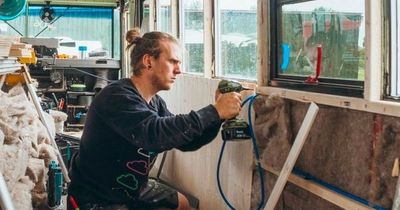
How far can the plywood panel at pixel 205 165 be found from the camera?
2.40 meters

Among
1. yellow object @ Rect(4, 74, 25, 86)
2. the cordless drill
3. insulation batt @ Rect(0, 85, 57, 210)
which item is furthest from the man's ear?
yellow object @ Rect(4, 74, 25, 86)

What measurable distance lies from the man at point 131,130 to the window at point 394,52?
612 millimetres

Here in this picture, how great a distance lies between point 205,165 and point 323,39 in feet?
4.77

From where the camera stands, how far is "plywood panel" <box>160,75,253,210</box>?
7.86 ft

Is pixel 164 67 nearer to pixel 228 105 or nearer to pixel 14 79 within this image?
pixel 228 105

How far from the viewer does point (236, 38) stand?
2.85 meters

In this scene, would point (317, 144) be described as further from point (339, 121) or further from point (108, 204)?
point (108, 204)

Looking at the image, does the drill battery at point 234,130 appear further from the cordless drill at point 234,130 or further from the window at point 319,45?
the window at point 319,45

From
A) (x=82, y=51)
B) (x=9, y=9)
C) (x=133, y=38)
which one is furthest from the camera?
(x=82, y=51)

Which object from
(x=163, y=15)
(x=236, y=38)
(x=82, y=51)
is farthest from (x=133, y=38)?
(x=82, y=51)

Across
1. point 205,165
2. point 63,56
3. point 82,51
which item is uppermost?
point 82,51

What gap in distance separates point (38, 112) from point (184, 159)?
1.32 meters

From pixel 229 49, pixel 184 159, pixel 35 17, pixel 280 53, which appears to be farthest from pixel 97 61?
pixel 280 53

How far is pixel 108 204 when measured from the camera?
77.6 inches
